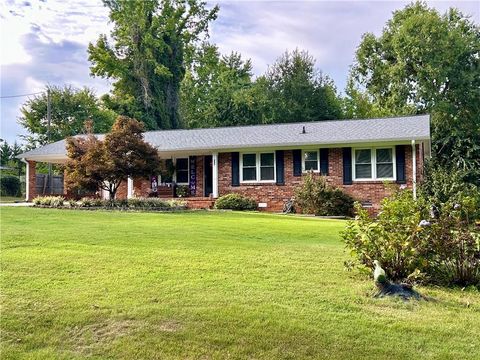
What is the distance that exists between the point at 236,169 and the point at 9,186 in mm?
Result: 17863

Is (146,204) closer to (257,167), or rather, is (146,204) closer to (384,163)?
(257,167)

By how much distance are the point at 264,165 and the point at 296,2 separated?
10187 mm

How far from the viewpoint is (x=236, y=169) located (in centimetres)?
2106

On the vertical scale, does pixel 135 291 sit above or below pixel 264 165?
below

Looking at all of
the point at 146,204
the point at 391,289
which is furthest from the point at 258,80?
the point at 391,289

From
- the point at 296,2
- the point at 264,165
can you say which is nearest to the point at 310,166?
the point at 264,165

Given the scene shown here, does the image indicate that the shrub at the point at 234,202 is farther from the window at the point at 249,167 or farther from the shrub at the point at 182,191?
the shrub at the point at 182,191

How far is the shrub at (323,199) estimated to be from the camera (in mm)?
17797

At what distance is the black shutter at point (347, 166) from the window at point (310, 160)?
116 centimetres

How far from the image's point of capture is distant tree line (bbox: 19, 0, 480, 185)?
29969 mm

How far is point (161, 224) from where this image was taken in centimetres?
1112

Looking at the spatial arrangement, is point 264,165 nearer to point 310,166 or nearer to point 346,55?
point 310,166

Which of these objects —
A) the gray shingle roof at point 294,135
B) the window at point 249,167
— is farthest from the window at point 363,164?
the window at point 249,167

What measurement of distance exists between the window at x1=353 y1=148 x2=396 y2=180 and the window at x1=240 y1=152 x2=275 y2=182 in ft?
11.6
